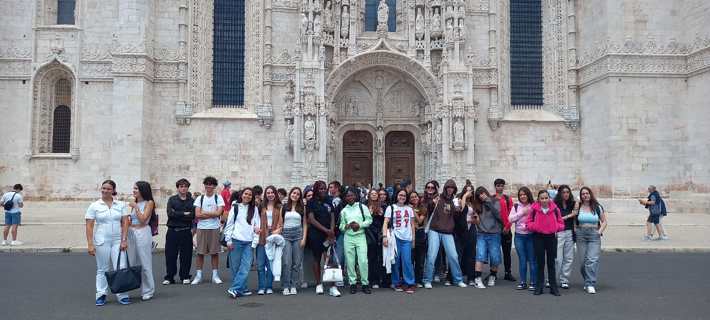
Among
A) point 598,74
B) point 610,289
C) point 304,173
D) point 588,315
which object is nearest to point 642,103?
point 598,74

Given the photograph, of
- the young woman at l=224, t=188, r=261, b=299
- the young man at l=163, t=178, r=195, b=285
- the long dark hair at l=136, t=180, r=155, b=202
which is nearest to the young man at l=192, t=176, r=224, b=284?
the young man at l=163, t=178, r=195, b=285

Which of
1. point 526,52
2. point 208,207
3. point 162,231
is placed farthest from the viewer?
point 526,52

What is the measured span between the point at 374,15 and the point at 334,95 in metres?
5.18

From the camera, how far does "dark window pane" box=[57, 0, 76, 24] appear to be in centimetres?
2636

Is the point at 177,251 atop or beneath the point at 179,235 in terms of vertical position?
beneath

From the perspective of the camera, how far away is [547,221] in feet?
30.5

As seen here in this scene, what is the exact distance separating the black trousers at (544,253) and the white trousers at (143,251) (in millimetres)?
6700

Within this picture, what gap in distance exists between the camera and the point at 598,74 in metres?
25.6

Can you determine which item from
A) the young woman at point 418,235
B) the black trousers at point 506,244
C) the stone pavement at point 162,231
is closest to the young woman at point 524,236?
the black trousers at point 506,244

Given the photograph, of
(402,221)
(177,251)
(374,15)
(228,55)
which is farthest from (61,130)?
(402,221)

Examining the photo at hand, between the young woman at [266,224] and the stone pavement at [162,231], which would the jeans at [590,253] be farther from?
the stone pavement at [162,231]

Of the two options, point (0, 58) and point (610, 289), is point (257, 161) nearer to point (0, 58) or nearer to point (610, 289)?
point (0, 58)

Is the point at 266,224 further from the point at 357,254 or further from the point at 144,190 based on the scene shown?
the point at 144,190

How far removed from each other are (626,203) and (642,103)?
4921 millimetres
